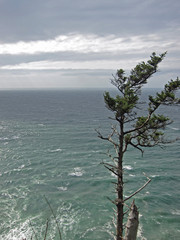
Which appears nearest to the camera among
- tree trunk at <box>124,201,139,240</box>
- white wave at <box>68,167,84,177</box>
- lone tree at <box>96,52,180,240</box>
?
tree trunk at <box>124,201,139,240</box>

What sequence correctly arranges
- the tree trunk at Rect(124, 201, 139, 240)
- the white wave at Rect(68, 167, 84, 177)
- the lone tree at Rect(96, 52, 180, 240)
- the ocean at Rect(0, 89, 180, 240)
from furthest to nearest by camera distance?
the white wave at Rect(68, 167, 84, 177) < the ocean at Rect(0, 89, 180, 240) < the lone tree at Rect(96, 52, 180, 240) < the tree trunk at Rect(124, 201, 139, 240)

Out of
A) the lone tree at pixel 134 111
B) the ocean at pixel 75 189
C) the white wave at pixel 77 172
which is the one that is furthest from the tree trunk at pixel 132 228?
the white wave at pixel 77 172

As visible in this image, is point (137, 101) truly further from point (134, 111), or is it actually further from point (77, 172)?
point (77, 172)

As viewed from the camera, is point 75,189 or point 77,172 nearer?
point 75,189

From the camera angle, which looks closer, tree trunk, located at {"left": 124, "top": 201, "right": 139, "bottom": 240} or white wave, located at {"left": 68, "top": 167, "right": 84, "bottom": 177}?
tree trunk, located at {"left": 124, "top": 201, "right": 139, "bottom": 240}

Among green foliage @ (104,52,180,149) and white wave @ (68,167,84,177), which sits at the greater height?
green foliage @ (104,52,180,149)

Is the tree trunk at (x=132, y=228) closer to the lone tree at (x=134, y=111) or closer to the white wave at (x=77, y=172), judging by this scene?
the lone tree at (x=134, y=111)

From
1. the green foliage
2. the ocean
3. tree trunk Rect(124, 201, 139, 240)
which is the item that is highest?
the green foliage

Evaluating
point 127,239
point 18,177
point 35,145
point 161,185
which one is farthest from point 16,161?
point 127,239

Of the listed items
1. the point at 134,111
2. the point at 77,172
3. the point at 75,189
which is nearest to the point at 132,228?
the point at 134,111

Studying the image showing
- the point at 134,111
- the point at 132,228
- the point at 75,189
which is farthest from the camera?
the point at 75,189

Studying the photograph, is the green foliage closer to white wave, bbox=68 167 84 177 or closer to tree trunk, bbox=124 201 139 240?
tree trunk, bbox=124 201 139 240

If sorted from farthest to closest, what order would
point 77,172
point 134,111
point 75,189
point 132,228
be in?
point 77,172, point 75,189, point 134,111, point 132,228

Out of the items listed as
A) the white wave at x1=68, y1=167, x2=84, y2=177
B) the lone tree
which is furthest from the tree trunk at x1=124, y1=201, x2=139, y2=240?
the white wave at x1=68, y1=167, x2=84, y2=177
